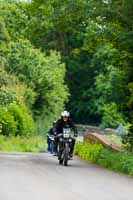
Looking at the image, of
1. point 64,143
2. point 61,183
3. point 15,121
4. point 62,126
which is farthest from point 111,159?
point 15,121

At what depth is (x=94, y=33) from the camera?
23438 millimetres

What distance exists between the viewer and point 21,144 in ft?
142

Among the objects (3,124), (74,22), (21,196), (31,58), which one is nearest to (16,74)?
(31,58)

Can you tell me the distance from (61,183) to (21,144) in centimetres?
2791

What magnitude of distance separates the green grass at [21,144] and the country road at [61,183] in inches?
770

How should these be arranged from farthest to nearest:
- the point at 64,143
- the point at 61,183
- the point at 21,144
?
the point at 21,144 → the point at 64,143 → the point at 61,183

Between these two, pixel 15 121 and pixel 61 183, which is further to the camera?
pixel 15 121

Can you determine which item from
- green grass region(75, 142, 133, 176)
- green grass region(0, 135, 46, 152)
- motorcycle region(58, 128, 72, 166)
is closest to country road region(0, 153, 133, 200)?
green grass region(75, 142, 133, 176)

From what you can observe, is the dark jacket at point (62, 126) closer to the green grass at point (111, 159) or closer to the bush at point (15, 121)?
the green grass at point (111, 159)

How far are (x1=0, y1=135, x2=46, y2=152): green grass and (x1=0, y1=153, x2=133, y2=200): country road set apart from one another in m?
19.5

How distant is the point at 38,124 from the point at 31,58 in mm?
5317

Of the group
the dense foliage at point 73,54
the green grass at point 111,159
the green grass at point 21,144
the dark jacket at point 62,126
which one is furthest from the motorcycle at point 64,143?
the green grass at point 21,144

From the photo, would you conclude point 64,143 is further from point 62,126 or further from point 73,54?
point 73,54

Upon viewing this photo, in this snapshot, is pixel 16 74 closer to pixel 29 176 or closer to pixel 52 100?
pixel 52 100
